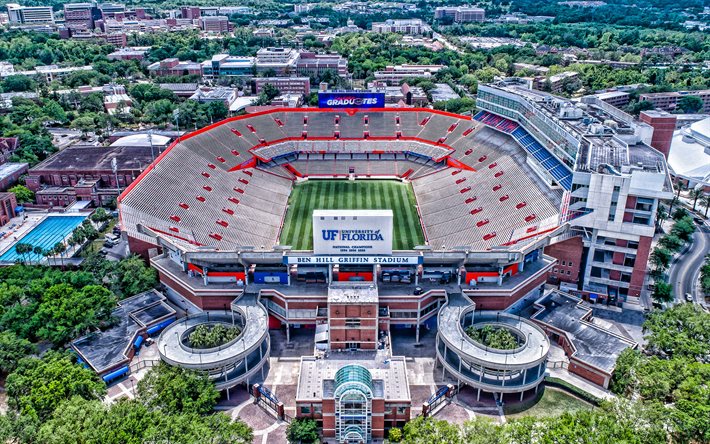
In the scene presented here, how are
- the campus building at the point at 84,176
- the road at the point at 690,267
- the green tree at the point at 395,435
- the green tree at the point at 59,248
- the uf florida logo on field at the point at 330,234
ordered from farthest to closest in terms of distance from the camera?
the campus building at the point at 84,176
the green tree at the point at 59,248
the road at the point at 690,267
the uf florida logo on field at the point at 330,234
the green tree at the point at 395,435

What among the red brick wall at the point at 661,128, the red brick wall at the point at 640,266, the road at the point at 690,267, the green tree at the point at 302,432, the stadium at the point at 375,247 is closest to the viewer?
the green tree at the point at 302,432

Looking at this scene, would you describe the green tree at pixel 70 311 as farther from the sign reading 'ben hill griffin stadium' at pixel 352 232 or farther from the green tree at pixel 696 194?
the green tree at pixel 696 194

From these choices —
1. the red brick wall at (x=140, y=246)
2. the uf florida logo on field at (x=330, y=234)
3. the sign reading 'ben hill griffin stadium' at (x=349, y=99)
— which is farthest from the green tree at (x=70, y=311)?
the sign reading 'ben hill griffin stadium' at (x=349, y=99)

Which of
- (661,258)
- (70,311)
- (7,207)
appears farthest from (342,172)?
(70,311)

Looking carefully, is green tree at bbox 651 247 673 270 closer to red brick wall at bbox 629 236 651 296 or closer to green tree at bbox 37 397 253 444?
red brick wall at bbox 629 236 651 296

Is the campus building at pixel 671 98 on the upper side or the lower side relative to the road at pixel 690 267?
upper

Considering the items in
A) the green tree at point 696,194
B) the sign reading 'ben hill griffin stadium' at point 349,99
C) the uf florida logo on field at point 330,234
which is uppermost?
the sign reading 'ben hill griffin stadium' at point 349,99

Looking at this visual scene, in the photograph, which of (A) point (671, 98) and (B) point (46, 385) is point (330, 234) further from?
(A) point (671, 98)

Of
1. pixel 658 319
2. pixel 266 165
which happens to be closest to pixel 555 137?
pixel 658 319
